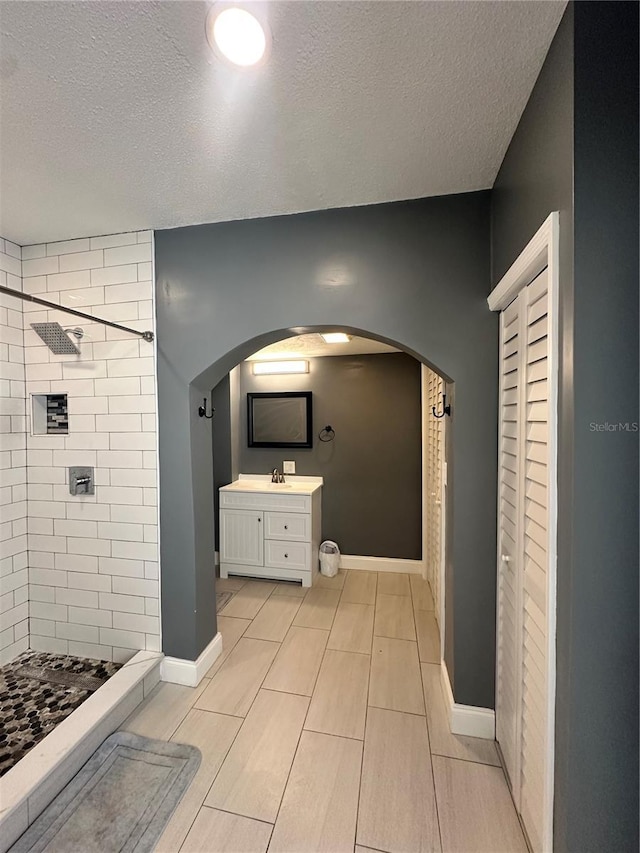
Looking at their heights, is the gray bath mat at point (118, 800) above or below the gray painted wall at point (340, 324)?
below

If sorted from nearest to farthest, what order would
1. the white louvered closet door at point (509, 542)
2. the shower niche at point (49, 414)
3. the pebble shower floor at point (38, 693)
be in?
the white louvered closet door at point (509, 542)
the pebble shower floor at point (38, 693)
the shower niche at point (49, 414)

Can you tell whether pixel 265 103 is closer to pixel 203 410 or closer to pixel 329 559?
pixel 203 410

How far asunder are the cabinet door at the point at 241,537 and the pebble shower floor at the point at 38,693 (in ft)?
4.32

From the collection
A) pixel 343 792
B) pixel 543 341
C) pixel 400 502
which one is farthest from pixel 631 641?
pixel 400 502

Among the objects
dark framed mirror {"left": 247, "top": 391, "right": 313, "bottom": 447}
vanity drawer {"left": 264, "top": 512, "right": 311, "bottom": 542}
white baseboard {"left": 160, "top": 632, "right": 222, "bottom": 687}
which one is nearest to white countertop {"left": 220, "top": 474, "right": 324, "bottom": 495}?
vanity drawer {"left": 264, "top": 512, "right": 311, "bottom": 542}

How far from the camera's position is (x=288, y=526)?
10.4ft

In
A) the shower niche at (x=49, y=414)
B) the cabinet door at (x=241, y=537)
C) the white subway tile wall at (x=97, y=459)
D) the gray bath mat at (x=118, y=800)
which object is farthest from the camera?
the cabinet door at (x=241, y=537)

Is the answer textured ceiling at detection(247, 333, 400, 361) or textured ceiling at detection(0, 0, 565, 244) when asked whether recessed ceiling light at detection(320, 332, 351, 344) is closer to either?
textured ceiling at detection(247, 333, 400, 361)

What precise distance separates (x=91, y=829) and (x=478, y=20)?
109 inches

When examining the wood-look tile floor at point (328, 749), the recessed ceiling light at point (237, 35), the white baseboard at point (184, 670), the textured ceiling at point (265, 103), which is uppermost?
the textured ceiling at point (265, 103)

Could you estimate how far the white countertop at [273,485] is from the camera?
10.4ft

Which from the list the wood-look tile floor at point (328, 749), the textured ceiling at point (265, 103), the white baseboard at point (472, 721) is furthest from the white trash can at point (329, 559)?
the textured ceiling at point (265, 103)

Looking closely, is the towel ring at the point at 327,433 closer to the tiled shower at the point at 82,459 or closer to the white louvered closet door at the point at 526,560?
the tiled shower at the point at 82,459

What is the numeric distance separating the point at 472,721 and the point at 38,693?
2.21 meters
